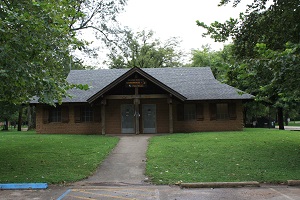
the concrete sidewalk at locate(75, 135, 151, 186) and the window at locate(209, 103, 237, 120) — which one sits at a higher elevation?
the window at locate(209, 103, 237, 120)

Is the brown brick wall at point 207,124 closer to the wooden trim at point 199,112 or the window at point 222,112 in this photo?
the wooden trim at point 199,112

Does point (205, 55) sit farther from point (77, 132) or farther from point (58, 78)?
point (58, 78)

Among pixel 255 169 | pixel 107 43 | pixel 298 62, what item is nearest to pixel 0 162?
pixel 255 169

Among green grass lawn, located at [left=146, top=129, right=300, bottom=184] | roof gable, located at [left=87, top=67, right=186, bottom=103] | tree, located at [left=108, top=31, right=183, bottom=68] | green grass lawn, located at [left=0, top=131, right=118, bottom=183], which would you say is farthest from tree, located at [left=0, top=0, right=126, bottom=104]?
tree, located at [left=108, top=31, right=183, bottom=68]

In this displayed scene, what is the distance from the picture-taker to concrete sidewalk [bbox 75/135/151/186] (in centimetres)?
873

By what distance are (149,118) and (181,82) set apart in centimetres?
456

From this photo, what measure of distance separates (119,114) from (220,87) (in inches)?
320

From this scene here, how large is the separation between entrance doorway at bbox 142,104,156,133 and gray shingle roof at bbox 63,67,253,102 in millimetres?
2511

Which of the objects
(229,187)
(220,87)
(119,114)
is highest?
(220,87)

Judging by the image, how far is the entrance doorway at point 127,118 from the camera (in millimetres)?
21906

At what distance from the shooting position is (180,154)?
39.7 ft

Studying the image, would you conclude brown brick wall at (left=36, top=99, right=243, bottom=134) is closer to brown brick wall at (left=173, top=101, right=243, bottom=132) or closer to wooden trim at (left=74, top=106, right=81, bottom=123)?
brown brick wall at (left=173, top=101, right=243, bottom=132)

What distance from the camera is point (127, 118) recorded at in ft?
72.2

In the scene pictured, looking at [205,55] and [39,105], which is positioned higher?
[205,55]
